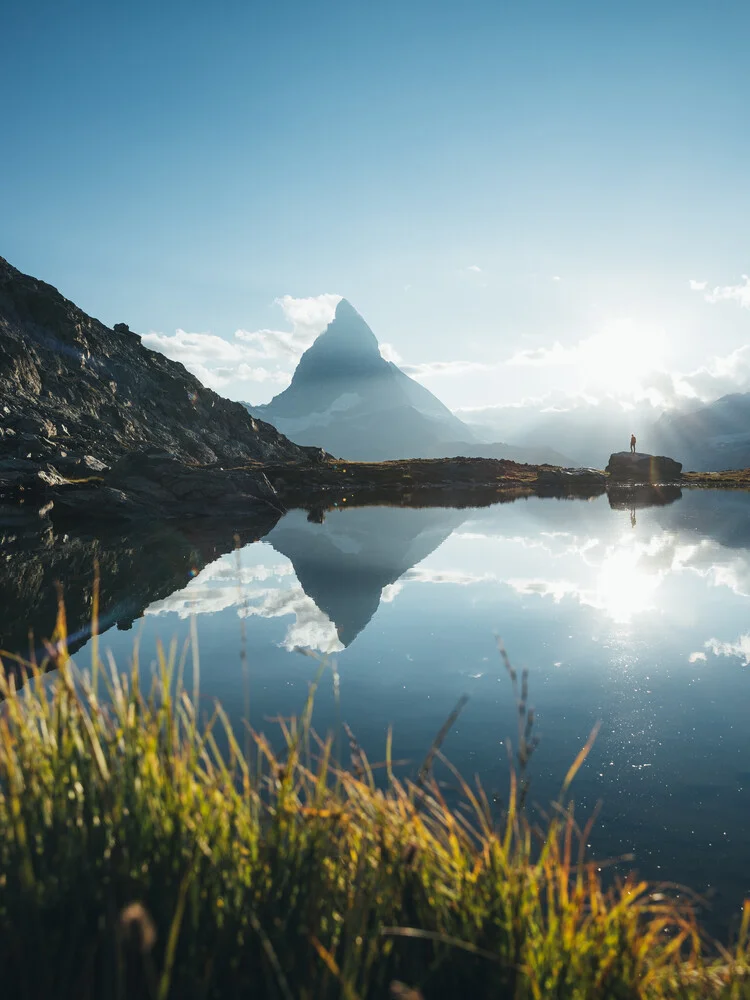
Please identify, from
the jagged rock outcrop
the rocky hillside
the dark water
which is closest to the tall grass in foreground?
the dark water

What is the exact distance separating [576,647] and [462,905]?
35.4ft

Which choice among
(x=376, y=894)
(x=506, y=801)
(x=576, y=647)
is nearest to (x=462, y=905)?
(x=376, y=894)

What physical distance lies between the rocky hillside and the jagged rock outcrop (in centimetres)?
7123

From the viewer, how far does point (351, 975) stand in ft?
9.13

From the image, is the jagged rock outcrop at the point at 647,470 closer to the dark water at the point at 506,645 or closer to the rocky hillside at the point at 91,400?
the rocky hillside at the point at 91,400

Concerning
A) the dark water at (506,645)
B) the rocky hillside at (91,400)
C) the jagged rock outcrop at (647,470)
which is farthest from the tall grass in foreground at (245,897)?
the jagged rock outcrop at (647,470)

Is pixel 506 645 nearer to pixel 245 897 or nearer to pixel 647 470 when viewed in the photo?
pixel 245 897

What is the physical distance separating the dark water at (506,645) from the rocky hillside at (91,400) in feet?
136

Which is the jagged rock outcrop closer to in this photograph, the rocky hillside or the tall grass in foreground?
the rocky hillside

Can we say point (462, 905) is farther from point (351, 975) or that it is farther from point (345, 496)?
point (345, 496)

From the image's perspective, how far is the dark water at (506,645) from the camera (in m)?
7.02

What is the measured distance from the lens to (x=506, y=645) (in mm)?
13508

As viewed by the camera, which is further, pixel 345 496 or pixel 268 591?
pixel 345 496

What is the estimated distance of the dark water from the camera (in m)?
7.02
